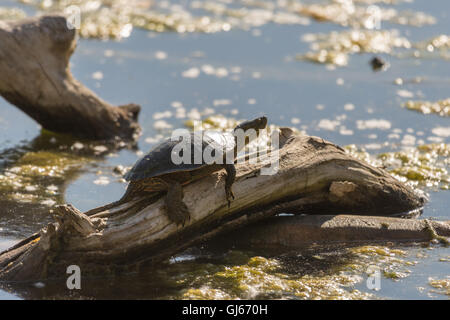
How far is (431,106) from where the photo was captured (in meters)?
9.87

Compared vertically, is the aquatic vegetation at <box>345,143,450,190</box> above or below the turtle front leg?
above

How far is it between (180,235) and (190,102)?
5.06m

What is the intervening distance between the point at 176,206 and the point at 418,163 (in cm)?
373

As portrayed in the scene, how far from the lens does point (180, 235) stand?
16.9 ft

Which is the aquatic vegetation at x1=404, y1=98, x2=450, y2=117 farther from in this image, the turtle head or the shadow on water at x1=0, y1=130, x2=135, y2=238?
the turtle head

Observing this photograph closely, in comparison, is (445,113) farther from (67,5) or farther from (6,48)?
(67,5)

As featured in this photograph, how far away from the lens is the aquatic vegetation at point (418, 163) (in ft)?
24.2

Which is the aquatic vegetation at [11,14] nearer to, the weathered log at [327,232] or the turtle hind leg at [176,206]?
the weathered log at [327,232]

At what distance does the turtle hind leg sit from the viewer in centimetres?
498

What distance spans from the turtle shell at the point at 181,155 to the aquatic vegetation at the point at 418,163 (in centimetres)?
256

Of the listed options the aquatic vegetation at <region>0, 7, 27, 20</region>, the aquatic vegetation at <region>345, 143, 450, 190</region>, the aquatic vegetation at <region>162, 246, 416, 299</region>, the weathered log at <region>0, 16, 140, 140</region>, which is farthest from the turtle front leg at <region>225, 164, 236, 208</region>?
the aquatic vegetation at <region>0, 7, 27, 20</region>

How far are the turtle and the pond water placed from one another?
0.53 metres

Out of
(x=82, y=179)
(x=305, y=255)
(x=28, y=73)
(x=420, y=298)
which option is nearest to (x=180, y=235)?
(x=305, y=255)

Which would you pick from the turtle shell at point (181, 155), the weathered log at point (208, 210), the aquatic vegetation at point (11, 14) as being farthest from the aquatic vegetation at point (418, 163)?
the aquatic vegetation at point (11, 14)
